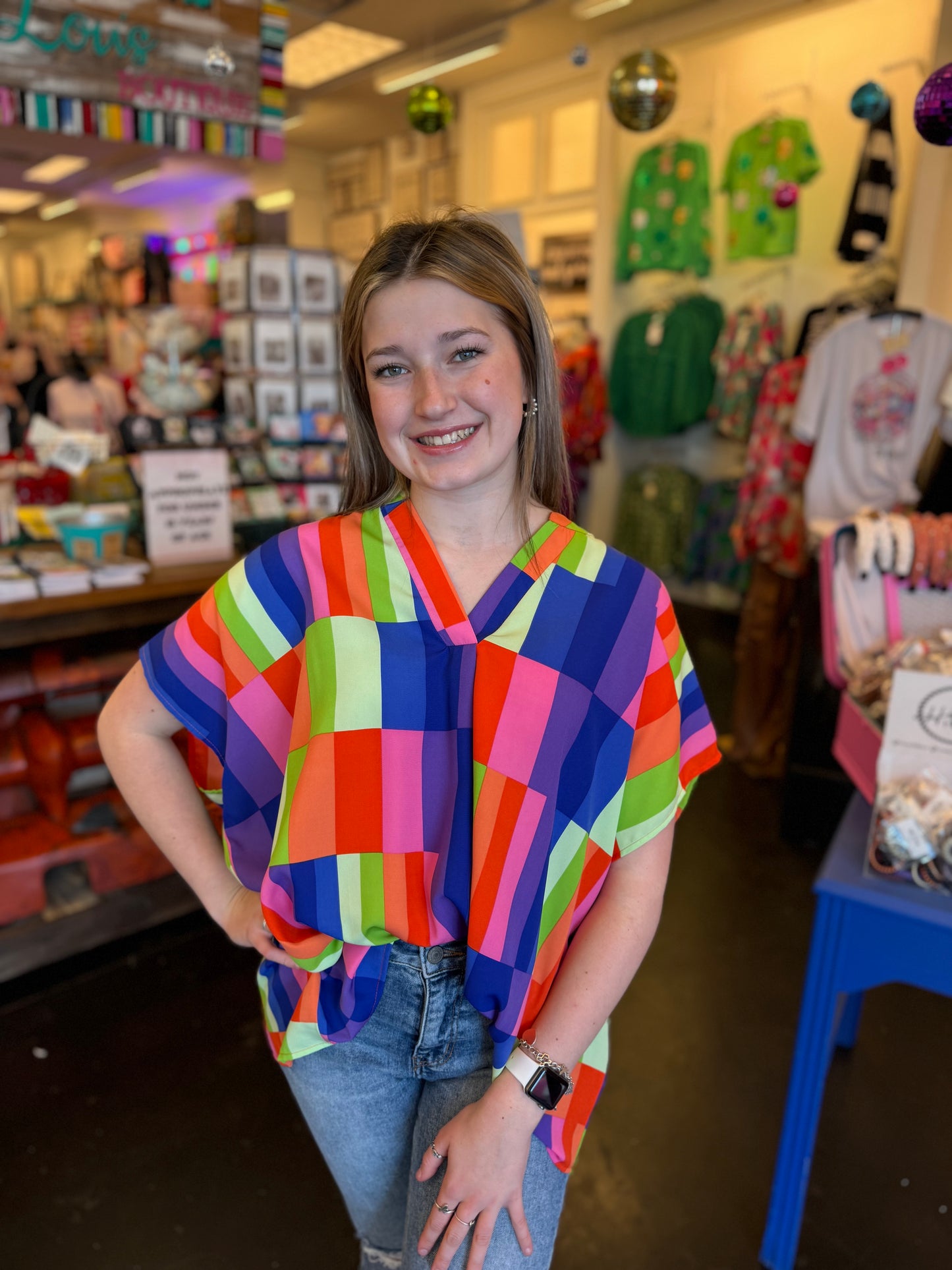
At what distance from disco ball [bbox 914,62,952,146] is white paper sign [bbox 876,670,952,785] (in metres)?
0.77

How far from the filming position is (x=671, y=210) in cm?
514

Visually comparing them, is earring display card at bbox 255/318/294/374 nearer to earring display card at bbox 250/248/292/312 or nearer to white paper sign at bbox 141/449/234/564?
earring display card at bbox 250/248/292/312

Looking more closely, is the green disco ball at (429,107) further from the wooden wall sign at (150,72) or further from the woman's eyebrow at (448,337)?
the woman's eyebrow at (448,337)

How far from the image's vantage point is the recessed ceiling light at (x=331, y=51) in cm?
575

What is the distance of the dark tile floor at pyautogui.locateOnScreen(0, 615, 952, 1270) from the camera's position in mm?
1688

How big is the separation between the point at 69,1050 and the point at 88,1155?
349 mm

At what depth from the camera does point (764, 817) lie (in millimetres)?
3467

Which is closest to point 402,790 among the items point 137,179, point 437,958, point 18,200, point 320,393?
point 437,958

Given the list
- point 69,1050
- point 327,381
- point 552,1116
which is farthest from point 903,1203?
point 327,381

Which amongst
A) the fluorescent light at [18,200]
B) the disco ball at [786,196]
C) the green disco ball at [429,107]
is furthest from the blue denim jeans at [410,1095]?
the fluorescent light at [18,200]

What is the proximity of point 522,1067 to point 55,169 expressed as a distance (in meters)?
11.4

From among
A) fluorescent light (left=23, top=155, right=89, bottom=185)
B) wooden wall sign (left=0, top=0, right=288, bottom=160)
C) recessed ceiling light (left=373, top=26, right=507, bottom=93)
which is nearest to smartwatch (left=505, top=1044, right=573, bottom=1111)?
wooden wall sign (left=0, top=0, right=288, bottom=160)

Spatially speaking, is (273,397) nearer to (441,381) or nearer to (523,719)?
(441,381)

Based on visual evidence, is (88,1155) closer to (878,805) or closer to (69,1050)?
(69,1050)
